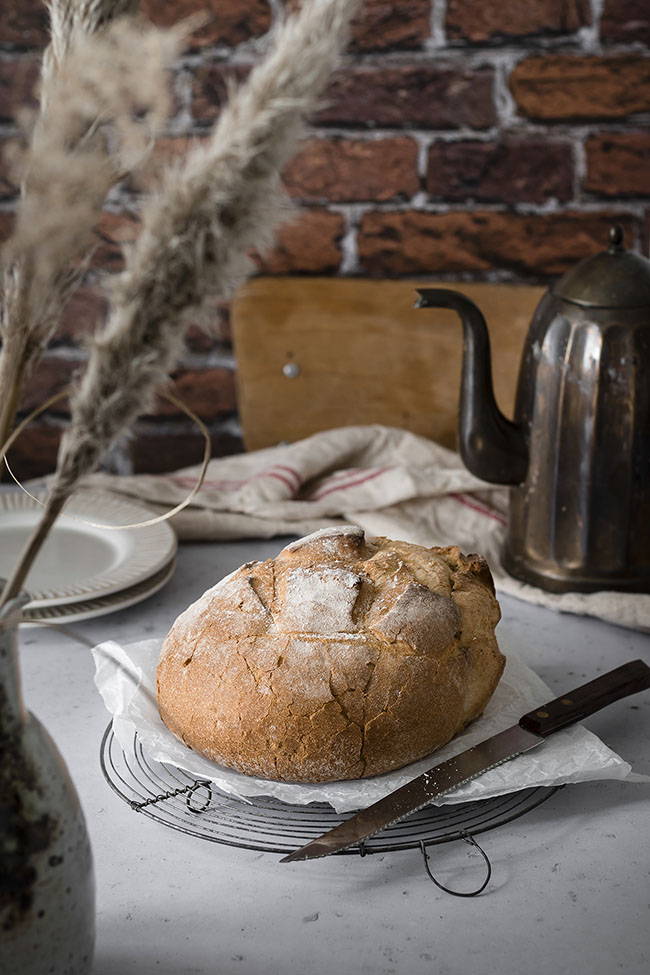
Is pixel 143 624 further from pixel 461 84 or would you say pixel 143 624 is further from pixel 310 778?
pixel 461 84

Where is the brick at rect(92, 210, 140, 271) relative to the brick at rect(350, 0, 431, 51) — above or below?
below

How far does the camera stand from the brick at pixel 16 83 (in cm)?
159

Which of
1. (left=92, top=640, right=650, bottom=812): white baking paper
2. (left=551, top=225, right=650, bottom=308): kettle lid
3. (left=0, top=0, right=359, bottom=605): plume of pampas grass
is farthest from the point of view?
(left=551, top=225, right=650, bottom=308): kettle lid

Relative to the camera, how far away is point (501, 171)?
1.55 metres

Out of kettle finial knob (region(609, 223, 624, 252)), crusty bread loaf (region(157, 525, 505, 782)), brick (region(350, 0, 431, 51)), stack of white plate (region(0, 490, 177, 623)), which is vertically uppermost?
brick (region(350, 0, 431, 51))

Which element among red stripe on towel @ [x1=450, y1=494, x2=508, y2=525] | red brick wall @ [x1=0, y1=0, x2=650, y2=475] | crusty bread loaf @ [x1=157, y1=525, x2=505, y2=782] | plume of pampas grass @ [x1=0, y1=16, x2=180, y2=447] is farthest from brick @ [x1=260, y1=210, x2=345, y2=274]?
plume of pampas grass @ [x1=0, y1=16, x2=180, y2=447]

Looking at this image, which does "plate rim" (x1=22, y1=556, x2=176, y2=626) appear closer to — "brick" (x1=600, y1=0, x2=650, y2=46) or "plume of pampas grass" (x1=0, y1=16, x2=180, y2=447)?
"plume of pampas grass" (x1=0, y1=16, x2=180, y2=447)

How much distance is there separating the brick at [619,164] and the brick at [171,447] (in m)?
0.67

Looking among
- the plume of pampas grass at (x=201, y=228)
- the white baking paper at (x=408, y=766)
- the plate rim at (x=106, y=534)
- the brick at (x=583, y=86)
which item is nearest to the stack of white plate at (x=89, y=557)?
the plate rim at (x=106, y=534)

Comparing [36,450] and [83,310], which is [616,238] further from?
[36,450]

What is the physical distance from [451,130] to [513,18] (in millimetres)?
166

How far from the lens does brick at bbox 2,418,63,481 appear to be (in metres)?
1.74

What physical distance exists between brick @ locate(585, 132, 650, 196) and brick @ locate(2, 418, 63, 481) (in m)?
0.91

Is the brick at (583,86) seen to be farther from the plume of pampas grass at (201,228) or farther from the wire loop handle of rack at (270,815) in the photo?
the plume of pampas grass at (201,228)
